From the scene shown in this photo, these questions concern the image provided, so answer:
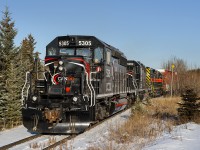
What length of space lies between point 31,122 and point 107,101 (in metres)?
4.03

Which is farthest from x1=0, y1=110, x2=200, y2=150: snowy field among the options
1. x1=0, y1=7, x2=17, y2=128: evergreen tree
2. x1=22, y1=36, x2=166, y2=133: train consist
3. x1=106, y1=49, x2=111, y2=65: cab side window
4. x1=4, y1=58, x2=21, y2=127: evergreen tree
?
x1=0, y1=7, x2=17, y2=128: evergreen tree

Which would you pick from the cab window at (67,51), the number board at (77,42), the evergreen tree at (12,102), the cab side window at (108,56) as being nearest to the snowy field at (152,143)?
the evergreen tree at (12,102)

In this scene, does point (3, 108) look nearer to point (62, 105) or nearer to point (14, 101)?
point (14, 101)

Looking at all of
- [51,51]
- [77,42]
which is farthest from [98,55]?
[51,51]

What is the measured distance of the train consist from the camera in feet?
32.0

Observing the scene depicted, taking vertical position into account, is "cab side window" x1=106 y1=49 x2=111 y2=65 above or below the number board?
below

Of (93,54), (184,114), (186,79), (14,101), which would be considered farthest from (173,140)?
(186,79)

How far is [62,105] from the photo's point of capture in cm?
978

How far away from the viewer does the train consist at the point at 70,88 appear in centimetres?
975

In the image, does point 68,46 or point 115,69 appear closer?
point 68,46

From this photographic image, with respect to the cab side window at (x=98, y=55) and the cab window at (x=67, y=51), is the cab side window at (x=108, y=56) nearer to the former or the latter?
the cab side window at (x=98, y=55)

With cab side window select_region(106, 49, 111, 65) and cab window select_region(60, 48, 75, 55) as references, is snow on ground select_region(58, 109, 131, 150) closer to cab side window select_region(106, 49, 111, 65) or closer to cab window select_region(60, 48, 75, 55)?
cab side window select_region(106, 49, 111, 65)

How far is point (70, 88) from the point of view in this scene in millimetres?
10258

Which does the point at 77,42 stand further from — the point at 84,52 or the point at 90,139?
the point at 90,139
